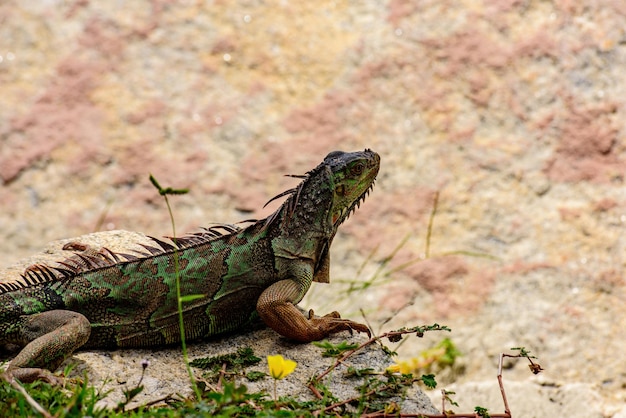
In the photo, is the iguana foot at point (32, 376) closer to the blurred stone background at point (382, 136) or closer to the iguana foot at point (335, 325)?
the iguana foot at point (335, 325)

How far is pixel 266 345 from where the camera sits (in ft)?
16.9

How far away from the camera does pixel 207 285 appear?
5.24 m

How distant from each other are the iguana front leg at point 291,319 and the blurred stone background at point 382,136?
9.60 ft

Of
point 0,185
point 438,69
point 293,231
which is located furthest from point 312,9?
point 293,231

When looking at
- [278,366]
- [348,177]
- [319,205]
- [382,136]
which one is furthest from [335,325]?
[382,136]

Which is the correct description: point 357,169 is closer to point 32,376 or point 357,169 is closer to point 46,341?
point 46,341

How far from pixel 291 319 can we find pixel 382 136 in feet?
15.0

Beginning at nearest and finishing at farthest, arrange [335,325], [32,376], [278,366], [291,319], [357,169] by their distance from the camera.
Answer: [278,366] → [32,376] → [291,319] → [335,325] → [357,169]

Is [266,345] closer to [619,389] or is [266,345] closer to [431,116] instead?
[619,389]

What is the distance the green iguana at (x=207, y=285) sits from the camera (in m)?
5.04

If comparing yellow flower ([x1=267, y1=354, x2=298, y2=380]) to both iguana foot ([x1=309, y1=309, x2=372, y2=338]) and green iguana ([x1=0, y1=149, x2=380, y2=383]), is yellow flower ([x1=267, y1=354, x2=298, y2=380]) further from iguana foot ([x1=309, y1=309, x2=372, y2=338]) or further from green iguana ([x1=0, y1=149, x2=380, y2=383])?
iguana foot ([x1=309, y1=309, x2=372, y2=338])

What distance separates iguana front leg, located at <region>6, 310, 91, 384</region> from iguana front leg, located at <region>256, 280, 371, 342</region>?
1.05 meters

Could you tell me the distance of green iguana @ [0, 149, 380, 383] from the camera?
5.04 metres

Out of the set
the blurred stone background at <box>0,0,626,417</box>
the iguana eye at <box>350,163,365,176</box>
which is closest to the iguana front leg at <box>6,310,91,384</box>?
the iguana eye at <box>350,163,365,176</box>
